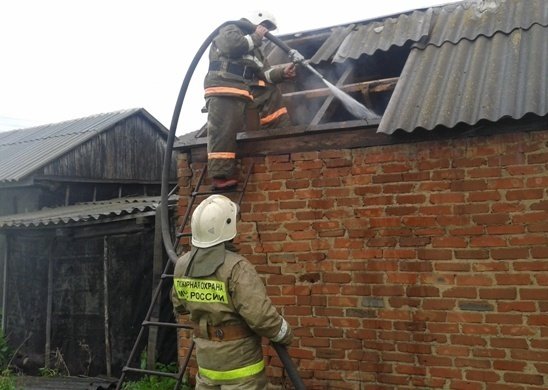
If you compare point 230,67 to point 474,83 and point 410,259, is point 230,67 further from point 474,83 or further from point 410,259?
point 410,259

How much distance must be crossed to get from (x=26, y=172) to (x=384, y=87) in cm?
853

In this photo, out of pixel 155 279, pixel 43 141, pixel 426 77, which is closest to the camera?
pixel 426 77

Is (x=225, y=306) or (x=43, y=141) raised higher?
(x=43, y=141)

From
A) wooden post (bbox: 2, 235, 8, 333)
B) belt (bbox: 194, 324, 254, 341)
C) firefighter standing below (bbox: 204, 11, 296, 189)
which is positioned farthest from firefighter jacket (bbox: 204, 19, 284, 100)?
wooden post (bbox: 2, 235, 8, 333)

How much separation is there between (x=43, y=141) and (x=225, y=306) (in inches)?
472

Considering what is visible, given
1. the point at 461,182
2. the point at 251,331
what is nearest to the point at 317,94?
the point at 461,182

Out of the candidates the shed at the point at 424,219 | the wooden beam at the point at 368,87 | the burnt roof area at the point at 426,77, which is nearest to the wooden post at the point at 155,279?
the burnt roof area at the point at 426,77

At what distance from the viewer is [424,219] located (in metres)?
3.52

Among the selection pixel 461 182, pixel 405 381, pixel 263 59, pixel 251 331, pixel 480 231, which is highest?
pixel 263 59

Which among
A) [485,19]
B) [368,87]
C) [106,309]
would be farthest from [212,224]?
[106,309]

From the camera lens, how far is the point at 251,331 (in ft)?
9.96

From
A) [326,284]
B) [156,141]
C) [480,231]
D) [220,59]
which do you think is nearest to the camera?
[480,231]

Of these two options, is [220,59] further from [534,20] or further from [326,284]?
[534,20]

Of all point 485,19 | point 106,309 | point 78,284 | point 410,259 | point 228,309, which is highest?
point 485,19
